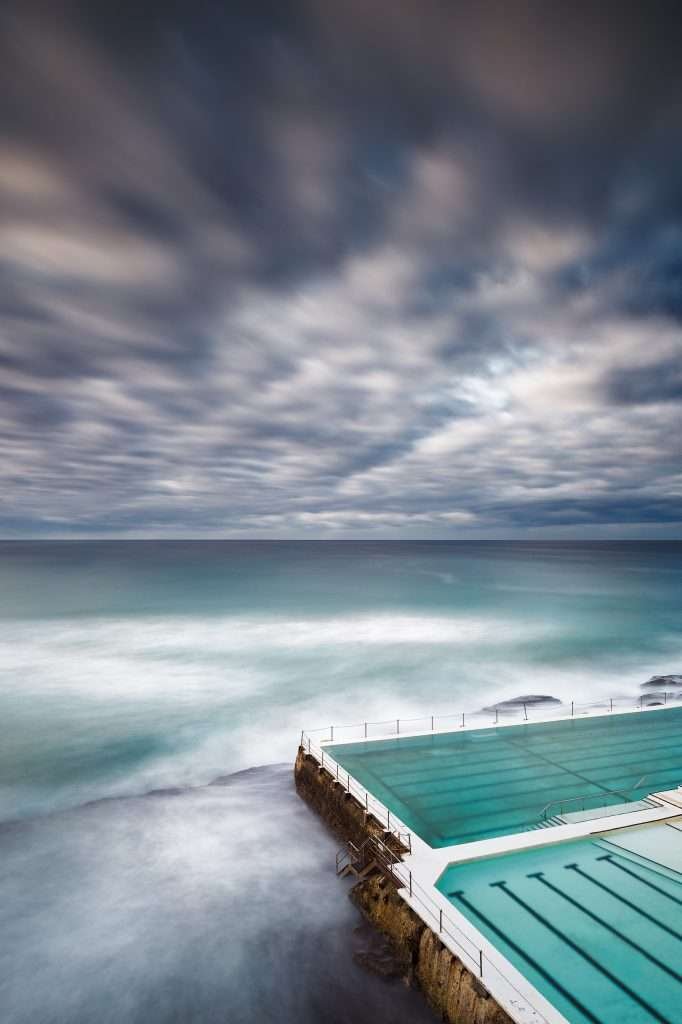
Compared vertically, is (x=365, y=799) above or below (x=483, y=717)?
above

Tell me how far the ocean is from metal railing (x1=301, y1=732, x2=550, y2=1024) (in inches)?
43.2

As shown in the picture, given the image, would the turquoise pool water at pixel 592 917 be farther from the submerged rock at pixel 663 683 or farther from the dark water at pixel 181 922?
the submerged rock at pixel 663 683

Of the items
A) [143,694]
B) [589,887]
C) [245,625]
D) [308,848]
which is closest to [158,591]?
[245,625]

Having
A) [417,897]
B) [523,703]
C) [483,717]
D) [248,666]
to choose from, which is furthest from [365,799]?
[248,666]

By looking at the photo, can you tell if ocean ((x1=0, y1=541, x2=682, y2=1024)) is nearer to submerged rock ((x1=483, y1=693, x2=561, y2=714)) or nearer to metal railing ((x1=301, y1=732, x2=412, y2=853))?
submerged rock ((x1=483, y1=693, x2=561, y2=714))

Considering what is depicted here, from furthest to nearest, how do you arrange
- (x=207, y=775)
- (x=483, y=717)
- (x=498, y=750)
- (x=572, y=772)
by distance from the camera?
(x=483, y=717) → (x=207, y=775) → (x=498, y=750) → (x=572, y=772)

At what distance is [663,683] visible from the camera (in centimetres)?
2625

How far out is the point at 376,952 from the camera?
923cm

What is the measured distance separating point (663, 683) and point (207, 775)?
20.8m

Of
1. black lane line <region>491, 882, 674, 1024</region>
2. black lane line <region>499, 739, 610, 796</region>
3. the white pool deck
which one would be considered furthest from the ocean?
black lane line <region>499, 739, 610, 796</region>

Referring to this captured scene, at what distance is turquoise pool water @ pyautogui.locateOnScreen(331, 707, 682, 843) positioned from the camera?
12008mm

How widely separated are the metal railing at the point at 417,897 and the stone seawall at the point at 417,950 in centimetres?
10

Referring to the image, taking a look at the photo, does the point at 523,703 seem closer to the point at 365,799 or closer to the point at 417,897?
the point at 365,799

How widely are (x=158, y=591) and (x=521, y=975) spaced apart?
Result: 63.2 metres
